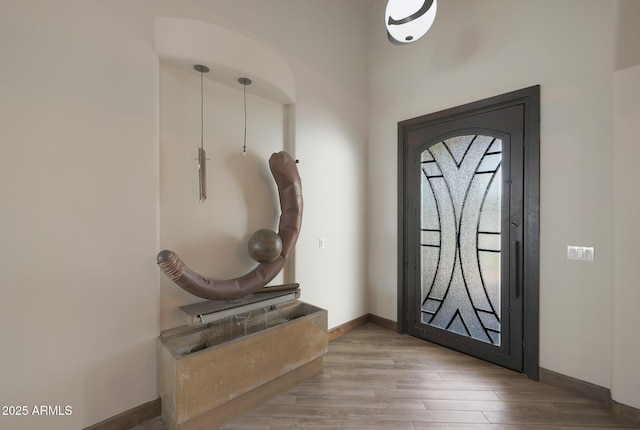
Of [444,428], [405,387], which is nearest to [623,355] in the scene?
[444,428]

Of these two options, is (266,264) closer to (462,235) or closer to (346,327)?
(346,327)

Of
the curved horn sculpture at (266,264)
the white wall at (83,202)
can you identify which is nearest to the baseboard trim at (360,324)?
the curved horn sculpture at (266,264)

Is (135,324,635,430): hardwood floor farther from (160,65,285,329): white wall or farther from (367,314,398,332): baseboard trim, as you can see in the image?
(160,65,285,329): white wall

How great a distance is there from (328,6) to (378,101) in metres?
1.11

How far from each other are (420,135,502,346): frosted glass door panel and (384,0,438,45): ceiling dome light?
1151mm

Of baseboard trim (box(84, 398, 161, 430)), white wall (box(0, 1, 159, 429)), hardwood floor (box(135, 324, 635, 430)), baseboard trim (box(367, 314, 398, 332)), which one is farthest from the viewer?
baseboard trim (box(367, 314, 398, 332))

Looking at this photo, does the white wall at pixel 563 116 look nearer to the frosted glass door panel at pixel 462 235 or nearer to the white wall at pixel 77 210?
→ the frosted glass door panel at pixel 462 235

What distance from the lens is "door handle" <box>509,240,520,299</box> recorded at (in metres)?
2.37

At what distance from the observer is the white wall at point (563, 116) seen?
2.00 metres

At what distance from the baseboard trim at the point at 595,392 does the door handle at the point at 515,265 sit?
625mm

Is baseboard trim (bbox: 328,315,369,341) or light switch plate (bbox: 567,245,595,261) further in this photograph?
baseboard trim (bbox: 328,315,369,341)

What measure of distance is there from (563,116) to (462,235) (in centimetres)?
121

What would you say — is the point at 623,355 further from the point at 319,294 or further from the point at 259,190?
the point at 259,190

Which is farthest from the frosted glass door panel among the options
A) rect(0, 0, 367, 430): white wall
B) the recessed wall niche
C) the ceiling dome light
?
rect(0, 0, 367, 430): white wall
